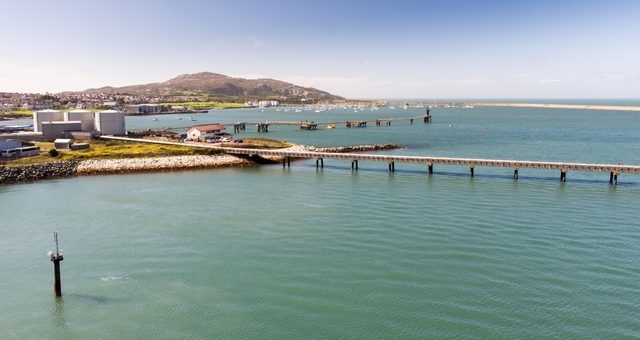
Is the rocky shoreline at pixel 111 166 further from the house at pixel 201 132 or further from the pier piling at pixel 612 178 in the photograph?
the pier piling at pixel 612 178

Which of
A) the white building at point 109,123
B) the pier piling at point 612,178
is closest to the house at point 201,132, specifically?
the white building at point 109,123

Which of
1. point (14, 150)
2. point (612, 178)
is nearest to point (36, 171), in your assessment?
point (14, 150)

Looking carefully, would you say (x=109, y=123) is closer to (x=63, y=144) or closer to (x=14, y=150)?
(x=63, y=144)

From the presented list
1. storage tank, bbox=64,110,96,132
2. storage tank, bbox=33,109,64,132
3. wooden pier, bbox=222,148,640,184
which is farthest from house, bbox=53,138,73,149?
wooden pier, bbox=222,148,640,184

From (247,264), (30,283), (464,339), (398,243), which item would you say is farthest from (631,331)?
(30,283)

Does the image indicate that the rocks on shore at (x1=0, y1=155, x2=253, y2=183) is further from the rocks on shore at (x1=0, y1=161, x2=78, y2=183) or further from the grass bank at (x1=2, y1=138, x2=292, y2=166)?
the grass bank at (x1=2, y1=138, x2=292, y2=166)

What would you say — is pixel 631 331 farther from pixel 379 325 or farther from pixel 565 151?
pixel 565 151
